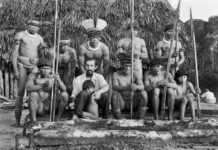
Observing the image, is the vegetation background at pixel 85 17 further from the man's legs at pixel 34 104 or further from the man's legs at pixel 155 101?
the man's legs at pixel 34 104

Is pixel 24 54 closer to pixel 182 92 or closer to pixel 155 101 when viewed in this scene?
pixel 155 101

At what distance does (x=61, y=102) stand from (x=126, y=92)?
1.15 m

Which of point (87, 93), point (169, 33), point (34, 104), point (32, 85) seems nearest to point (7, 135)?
point (34, 104)

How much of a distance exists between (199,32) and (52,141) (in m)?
18.9

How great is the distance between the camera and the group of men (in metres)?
5.99

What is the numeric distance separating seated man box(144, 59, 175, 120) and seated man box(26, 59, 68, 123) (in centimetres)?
150

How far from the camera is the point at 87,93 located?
5926 millimetres

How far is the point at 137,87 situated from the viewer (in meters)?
6.16

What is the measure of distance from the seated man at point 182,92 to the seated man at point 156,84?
173 mm

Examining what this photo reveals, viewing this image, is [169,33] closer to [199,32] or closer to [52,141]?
[52,141]

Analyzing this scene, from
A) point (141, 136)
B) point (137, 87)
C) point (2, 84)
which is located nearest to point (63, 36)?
point (2, 84)

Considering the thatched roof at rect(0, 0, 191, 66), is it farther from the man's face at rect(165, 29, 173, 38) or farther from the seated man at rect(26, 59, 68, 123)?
the seated man at rect(26, 59, 68, 123)

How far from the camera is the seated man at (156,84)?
6203mm

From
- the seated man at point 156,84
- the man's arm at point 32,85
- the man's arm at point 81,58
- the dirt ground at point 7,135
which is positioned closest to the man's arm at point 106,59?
the man's arm at point 81,58
